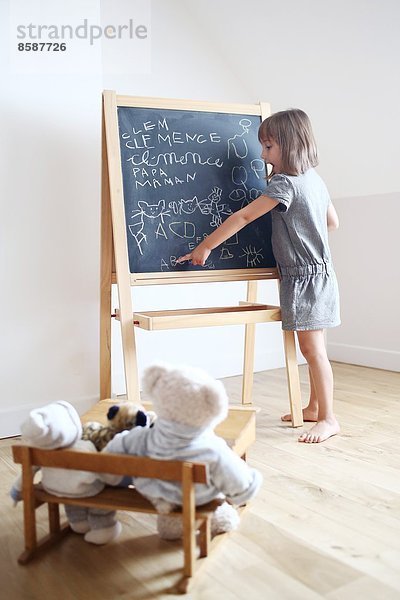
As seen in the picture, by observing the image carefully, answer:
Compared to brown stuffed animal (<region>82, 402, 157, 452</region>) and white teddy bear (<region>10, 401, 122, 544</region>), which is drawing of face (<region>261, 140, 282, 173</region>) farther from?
white teddy bear (<region>10, 401, 122, 544</region>)

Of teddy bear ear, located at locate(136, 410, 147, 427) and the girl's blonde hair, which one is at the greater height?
the girl's blonde hair

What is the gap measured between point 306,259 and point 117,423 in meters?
1.25

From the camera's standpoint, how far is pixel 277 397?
3.23 m

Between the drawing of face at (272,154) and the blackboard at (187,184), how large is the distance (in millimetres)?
157

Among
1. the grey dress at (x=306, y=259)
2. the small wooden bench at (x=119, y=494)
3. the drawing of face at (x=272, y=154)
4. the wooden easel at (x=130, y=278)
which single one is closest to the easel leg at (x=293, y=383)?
the wooden easel at (x=130, y=278)

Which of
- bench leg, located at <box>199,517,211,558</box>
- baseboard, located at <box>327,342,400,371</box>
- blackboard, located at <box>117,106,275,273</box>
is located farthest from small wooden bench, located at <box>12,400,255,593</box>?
baseboard, located at <box>327,342,400,371</box>

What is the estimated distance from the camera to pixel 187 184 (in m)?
2.71

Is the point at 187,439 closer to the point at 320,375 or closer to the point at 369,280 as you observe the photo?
the point at 320,375

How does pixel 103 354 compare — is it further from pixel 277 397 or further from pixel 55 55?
pixel 55 55

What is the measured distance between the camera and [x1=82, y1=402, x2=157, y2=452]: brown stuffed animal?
1.67 m

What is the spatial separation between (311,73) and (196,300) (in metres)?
1.35

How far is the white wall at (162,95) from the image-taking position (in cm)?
277

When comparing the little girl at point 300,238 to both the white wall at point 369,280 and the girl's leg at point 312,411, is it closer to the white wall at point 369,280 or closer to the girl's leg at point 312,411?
the girl's leg at point 312,411

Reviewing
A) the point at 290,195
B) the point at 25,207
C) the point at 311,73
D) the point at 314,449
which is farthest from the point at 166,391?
the point at 311,73
